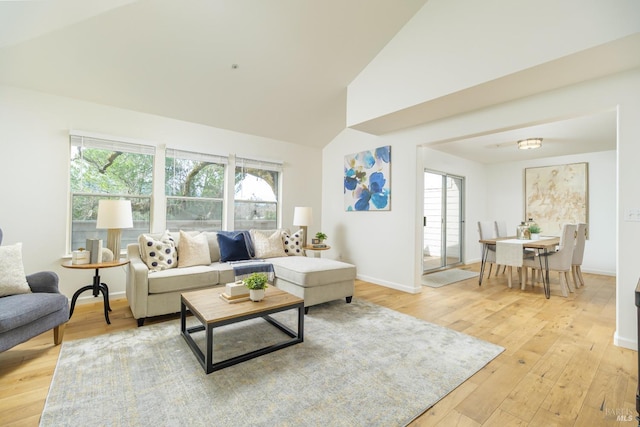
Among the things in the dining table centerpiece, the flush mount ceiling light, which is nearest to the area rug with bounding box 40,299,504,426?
the dining table centerpiece

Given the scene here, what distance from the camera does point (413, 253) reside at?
163 inches

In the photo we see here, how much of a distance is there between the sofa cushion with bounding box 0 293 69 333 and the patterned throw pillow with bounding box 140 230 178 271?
2.79 feet

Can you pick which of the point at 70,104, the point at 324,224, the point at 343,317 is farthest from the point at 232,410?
the point at 324,224

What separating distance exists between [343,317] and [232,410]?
165 cm

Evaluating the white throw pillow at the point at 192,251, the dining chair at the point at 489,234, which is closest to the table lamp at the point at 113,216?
the white throw pillow at the point at 192,251

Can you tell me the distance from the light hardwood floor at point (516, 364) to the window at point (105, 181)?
926 millimetres

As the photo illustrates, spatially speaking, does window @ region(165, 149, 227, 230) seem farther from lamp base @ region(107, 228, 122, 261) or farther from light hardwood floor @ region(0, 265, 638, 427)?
light hardwood floor @ region(0, 265, 638, 427)

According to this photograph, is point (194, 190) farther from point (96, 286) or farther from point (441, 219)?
point (441, 219)

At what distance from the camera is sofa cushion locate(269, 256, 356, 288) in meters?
3.21

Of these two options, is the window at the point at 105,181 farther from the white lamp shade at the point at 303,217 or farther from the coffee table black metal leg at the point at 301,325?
the coffee table black metal leg at the point at 301,325

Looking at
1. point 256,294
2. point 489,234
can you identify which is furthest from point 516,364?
point 489,234

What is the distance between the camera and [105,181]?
3611mm

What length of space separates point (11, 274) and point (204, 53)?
2.69 metres

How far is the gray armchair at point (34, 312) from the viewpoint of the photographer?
6.19 ft
